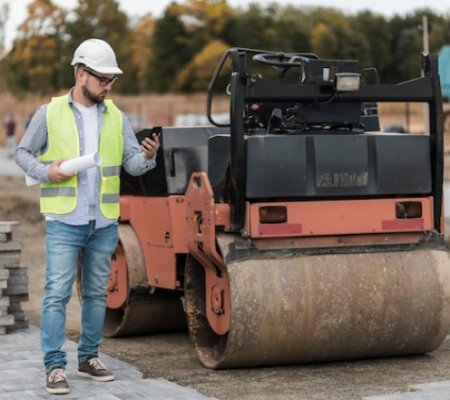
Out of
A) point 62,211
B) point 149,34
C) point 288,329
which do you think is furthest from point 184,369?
point 149,34

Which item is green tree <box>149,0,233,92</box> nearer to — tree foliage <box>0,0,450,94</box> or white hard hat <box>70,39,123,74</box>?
tree foliage <box>0,0,450,94</box>

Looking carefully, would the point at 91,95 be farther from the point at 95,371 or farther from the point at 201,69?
the point at 201,69

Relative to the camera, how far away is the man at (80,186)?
643 cm

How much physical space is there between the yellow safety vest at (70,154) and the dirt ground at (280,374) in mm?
1072

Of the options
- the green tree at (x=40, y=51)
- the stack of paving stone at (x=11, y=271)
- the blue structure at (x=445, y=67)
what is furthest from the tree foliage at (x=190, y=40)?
the stack of paving stone at (x=11, y=271)

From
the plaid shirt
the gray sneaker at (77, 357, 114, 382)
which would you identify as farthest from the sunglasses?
the gray sneaker at (77, 357, 114, 382)

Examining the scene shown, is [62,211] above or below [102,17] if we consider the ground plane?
below

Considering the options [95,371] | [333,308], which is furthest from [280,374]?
[95,371]

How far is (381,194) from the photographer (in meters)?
6.99

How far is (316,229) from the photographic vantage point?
22.5 ft

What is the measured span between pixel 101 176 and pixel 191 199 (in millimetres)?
672

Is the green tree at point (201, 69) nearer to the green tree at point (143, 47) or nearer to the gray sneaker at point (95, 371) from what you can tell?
the green tree at point (143, 47)

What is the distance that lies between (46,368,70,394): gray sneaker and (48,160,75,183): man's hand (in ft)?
3.28

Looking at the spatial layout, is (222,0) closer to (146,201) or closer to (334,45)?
(334,45)
